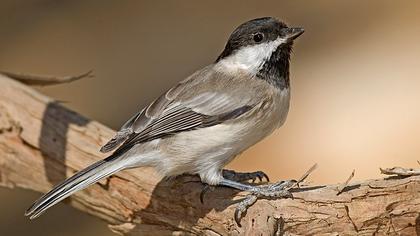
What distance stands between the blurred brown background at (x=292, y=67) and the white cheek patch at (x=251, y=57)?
2.05m

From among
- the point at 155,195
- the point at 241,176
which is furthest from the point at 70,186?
the point at 241,176

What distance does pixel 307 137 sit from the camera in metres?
6.06

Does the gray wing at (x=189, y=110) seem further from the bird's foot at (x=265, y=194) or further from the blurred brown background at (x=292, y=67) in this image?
the blurred brown background at (x=292, y=67)

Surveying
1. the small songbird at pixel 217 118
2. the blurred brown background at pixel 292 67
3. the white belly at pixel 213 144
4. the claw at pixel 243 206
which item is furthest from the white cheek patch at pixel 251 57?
the blurred brown background at pixel 292 67

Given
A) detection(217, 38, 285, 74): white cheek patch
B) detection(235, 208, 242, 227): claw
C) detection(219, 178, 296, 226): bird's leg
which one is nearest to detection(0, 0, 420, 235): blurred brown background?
detection(217, 38, 285, 74): white cheek patch

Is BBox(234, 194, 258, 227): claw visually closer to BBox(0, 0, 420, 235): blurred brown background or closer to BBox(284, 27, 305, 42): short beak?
BBox(284, 27, 305, 42): short beak

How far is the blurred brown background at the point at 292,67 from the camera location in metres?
5.92

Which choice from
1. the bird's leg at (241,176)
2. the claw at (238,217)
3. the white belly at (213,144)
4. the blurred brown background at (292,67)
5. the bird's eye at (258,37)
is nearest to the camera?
the claw at (238,217)

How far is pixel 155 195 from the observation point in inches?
150

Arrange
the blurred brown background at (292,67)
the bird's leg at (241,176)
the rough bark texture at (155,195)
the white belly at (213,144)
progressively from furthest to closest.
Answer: the blurred brown background at (292,67), the bird's leg at (241,176), the white belly at (213,144), the rough bark texture at (155,195)

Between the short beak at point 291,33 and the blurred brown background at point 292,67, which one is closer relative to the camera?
the short beak at point 291,33

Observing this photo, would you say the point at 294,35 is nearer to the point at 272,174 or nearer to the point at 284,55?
the point at 284,55

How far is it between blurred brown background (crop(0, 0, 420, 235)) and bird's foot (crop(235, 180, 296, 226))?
2213 millimetres

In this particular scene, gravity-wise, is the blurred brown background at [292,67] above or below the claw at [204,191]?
above
